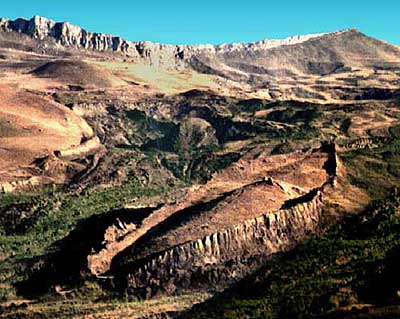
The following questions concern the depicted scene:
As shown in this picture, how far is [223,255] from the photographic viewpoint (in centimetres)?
4756

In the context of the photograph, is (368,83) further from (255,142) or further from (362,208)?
(362,208)

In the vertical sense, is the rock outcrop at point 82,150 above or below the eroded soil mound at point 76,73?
below

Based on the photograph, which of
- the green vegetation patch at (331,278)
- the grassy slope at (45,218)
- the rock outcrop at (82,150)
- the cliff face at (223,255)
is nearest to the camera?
the green vegetation patch at (331,278)

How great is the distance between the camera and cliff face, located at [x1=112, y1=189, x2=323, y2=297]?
46.4 meters

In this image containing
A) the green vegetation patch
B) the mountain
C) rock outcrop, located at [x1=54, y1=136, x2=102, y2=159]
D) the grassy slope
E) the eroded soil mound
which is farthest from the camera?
the eroded soil mound

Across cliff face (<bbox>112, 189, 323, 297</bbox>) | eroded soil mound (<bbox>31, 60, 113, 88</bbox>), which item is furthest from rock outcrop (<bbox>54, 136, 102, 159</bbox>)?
cliff face (<bbox>112, 189, 323, 297</bbox>)

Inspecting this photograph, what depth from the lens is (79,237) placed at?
55.6 m

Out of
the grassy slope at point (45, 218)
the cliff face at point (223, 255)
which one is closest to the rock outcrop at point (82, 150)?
the grassy slope at point (45, 218)

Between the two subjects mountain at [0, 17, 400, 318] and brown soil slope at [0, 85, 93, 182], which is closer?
mountain at [0, 17, 400, 318]

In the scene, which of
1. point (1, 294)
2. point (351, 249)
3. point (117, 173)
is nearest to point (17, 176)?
point (117, 173)

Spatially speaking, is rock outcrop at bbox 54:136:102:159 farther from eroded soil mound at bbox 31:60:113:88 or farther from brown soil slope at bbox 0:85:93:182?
eroded soil mound at bbox 31:60:113:88

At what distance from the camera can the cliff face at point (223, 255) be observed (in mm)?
46375

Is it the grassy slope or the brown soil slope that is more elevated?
the brown soil slope

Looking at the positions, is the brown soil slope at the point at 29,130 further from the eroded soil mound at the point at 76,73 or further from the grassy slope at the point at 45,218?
the eroded soil mound at the point at 76,73
